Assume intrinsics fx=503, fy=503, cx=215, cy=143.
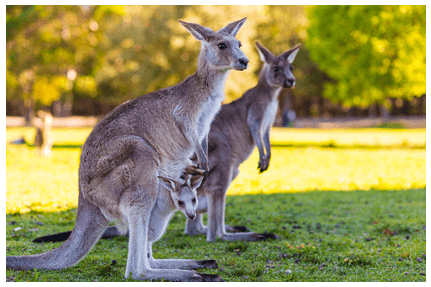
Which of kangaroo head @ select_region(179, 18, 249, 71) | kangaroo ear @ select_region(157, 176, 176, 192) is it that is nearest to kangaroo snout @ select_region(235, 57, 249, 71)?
kangaroo head @ select_region(179, 18, 249, 71)

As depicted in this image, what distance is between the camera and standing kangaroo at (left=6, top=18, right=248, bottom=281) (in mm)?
3391

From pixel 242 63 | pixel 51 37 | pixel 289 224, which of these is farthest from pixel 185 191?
pixel 51 37

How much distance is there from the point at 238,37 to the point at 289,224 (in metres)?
14.6

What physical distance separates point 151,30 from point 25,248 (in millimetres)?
20575

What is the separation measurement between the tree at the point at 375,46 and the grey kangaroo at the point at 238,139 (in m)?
10.8

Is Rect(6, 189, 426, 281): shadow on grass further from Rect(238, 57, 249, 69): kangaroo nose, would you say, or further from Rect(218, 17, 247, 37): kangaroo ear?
Rect(218, 17, 247, 37): kangaroo ear

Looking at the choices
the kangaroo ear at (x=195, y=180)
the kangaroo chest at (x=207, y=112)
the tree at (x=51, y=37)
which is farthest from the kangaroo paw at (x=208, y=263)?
the tree at (x=51, y=37)

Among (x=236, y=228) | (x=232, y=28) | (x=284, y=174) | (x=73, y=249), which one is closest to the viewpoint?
(x=73, y=249)

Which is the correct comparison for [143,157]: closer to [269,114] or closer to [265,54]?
[269,114]

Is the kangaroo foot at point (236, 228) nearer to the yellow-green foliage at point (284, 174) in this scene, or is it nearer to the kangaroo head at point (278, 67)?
the kangaroo head at point (278, 67)

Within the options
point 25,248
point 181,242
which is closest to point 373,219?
point 181,242

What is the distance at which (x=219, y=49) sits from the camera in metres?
3.77

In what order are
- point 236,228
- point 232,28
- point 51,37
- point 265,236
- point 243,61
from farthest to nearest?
point 51,37 → point 236,228 → point 265,236 → point 232,28 → point 243,61
